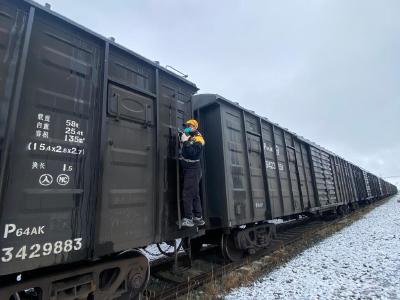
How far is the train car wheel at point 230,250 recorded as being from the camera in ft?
18.7

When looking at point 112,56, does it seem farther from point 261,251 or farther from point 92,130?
point 261,251

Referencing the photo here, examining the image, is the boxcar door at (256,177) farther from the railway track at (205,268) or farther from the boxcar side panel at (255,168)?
the railway track at (205,268)

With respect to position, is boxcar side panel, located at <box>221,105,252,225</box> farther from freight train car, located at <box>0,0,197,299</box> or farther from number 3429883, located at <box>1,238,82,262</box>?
number 3429883, located at <box>1,238,82,262</box>

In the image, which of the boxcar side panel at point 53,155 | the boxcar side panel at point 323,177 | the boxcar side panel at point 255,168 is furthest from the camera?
the boxcar side panel at point 323,177

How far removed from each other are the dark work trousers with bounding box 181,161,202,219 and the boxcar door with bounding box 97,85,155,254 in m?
0.57

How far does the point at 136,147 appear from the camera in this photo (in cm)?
365

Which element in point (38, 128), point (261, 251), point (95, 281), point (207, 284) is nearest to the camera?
point (38, 128)

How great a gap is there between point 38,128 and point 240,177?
4.09 meters

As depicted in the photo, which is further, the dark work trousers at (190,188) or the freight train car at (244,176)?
the freight train car at (244,176)

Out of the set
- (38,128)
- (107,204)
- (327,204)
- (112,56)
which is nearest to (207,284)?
(107,204)

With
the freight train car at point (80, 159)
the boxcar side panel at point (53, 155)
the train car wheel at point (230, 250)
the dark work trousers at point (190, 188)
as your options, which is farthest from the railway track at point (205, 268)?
the boxcar side panel at point (53, 155)

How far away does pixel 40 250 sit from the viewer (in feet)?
8.36

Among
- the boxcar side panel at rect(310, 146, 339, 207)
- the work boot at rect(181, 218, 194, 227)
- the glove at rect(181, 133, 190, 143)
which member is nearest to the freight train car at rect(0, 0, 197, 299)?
the work boot at rect(181, 218, 194, 227)

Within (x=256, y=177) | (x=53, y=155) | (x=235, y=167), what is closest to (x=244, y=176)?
(x=235, y=167)
